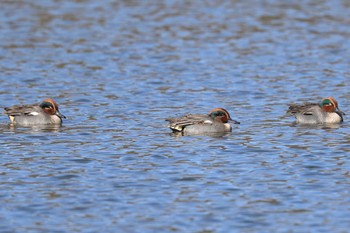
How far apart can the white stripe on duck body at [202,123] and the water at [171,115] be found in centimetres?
27

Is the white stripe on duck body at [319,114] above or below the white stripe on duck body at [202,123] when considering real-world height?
above

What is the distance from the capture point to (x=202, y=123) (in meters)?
20.1

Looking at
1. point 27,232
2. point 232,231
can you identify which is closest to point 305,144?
point 232,231

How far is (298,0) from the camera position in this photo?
130ft

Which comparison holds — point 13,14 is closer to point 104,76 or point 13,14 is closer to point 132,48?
point 132,48

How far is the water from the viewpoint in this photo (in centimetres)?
1405

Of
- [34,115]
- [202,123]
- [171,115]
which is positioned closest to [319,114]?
[202,123]

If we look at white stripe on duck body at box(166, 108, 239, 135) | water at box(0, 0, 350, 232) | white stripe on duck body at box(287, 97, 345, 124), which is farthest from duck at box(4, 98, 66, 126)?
white stripe on duck body at box(287, 97, 345, 124)

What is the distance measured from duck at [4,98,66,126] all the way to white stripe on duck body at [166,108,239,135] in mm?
2807

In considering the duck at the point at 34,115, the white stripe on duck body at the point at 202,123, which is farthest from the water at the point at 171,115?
the duck at the point at 34,115

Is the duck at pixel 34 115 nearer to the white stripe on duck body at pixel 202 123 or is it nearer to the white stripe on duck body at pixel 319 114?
the white stripe on duck body at pixel 202 123

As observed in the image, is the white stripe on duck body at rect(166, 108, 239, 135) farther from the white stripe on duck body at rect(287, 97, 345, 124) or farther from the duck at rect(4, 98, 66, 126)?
the duck at rect(4, 98, 66, 126)

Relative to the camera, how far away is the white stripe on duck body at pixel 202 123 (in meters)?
19.9

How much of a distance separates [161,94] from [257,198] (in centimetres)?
1047
